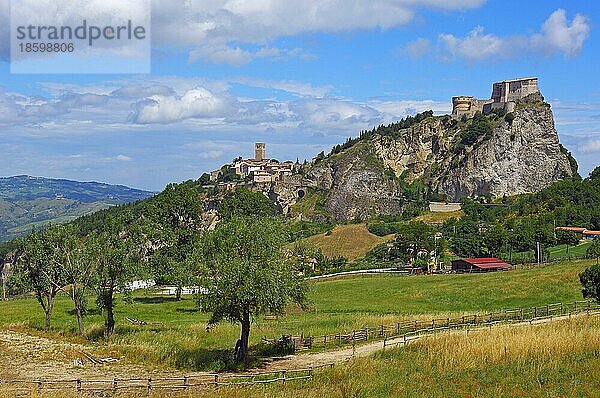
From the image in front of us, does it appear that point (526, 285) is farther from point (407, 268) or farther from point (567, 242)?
point (567, 242)

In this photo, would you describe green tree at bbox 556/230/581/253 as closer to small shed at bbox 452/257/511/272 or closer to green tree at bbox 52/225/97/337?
small shed at bbox 452/257/511/272

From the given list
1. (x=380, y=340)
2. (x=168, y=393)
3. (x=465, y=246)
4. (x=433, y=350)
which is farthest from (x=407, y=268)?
(x=168, y=393)

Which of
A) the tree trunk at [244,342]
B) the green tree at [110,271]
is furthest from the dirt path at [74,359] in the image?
the green tree at [110,271]

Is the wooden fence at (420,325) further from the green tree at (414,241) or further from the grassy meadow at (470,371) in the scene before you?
the green tree at (414,241)

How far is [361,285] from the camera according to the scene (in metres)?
79.8

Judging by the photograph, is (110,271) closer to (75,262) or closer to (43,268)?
(75,262)

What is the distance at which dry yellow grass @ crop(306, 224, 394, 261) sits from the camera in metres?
138

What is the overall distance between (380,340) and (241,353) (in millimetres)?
9367

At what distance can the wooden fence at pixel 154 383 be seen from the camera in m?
28.6

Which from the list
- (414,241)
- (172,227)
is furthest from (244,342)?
(414,241)

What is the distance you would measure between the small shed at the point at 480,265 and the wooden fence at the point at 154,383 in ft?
206

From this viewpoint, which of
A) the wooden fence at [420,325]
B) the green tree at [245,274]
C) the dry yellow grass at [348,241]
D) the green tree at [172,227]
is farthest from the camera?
the dry yellow grass at [348,241]

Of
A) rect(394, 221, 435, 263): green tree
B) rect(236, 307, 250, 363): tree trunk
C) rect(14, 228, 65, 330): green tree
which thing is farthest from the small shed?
rect(236, 307, 250, 363): tree trunk

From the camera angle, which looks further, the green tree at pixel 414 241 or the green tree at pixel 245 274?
the green tree at pixel 414 241
